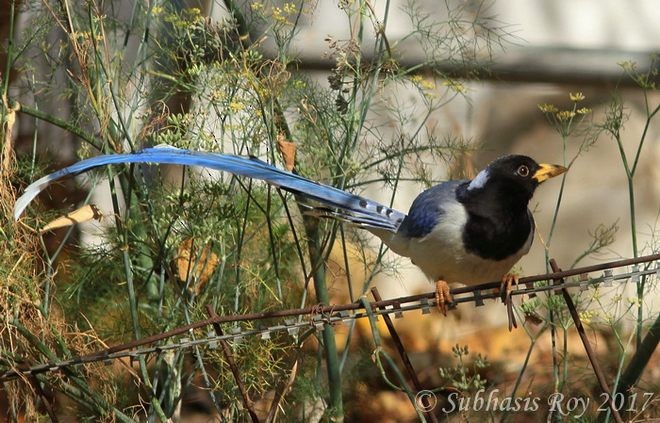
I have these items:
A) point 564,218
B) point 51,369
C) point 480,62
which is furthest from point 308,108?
point 564,218

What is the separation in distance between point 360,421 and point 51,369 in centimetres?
144

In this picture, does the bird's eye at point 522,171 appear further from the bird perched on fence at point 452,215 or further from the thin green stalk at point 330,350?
the thin green stalk at point 330,350

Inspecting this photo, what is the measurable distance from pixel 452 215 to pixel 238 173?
19.3 inches

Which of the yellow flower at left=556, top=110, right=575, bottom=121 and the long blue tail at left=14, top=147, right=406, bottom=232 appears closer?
the long blue tail at left=14, top=147, right=406, bottom=232

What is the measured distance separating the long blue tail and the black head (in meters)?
0.28

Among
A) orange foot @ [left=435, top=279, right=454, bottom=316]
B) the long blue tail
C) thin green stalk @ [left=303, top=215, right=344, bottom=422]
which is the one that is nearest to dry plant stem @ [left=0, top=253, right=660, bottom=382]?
orange foot @ [left=435, top=279, right=454, bottom=316]

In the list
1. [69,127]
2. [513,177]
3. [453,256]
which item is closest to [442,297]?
[453,256]

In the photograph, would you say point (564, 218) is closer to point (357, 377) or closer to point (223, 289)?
point (357, 377)

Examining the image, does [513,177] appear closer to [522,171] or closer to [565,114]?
[522,171]

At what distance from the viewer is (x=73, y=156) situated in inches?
153

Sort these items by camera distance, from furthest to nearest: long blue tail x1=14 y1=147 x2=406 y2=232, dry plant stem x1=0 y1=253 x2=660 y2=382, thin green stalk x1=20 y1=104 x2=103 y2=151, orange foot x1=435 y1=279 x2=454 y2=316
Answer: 1. thin green stalk x1=20 y1=104 x2=103 y2=151
2. orange foot x1=435 y1=279 x2=454 y2=316
3. long blue tail x1=14 y1=147 x2=406 y2=232
4. dry plant stem x1=0 y1=253 x2=660 y2=382

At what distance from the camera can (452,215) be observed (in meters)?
2.58

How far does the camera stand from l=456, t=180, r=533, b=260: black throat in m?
2.54

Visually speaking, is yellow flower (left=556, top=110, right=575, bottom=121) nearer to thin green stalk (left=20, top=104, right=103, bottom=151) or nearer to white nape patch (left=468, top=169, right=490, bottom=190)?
white nape patch (left=468, top=169, right=490, bottom=190)
